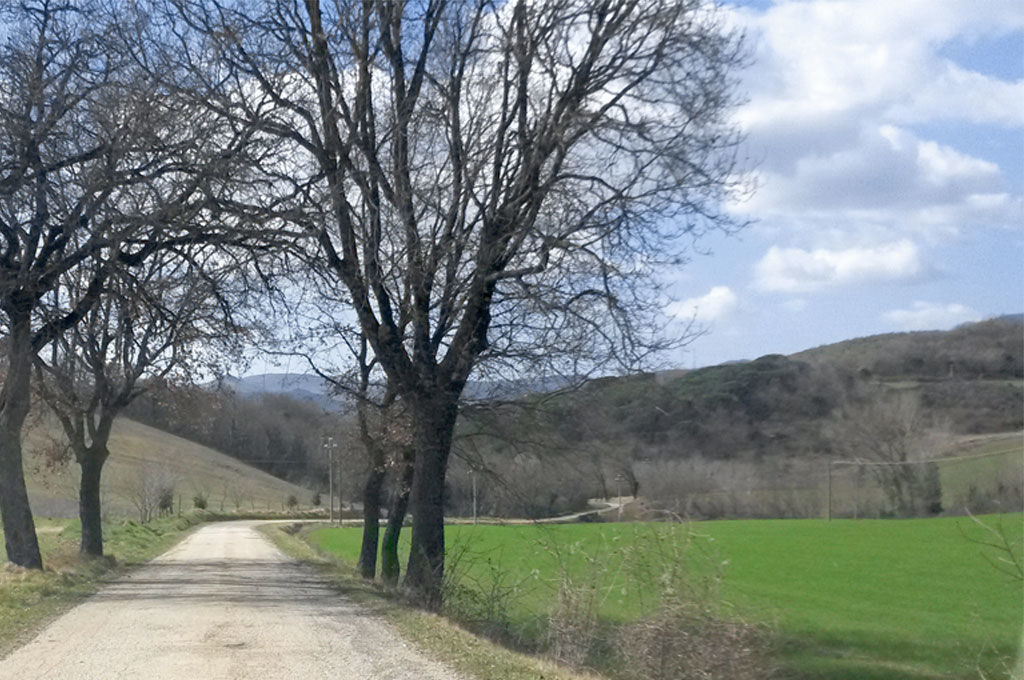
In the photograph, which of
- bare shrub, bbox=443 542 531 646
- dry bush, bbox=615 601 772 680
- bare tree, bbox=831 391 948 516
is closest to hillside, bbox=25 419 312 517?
bare tree, bbox=831 391 948 516

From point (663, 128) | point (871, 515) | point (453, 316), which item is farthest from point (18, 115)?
point (871, 515)

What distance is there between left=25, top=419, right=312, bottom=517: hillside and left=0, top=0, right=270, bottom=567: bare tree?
4581cm

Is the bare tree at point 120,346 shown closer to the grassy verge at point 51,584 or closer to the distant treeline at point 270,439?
the grassy verge at point 51,584

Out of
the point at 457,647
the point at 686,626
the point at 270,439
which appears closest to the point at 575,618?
the point at 457,647

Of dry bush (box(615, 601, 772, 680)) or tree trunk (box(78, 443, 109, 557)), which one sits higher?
tree trunk (box(78, 443, 109, 557))

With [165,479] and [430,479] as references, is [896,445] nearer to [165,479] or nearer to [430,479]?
[165,479]

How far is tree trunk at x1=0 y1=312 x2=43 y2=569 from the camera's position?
2009 cm

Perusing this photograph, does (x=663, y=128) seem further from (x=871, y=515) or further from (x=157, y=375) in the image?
(x=871, y=515)

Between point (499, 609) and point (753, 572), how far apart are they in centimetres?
2023

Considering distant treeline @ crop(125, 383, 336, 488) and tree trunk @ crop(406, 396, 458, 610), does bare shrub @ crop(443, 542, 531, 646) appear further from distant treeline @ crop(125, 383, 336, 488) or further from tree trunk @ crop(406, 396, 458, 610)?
distant treeline @ crop(125, 383, 336, 488)

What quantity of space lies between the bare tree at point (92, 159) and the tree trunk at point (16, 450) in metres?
0.08

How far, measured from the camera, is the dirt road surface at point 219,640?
10.6m

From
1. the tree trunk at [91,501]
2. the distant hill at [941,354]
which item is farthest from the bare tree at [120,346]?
the distant hill at [941,354]

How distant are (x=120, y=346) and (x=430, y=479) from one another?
15122mm
